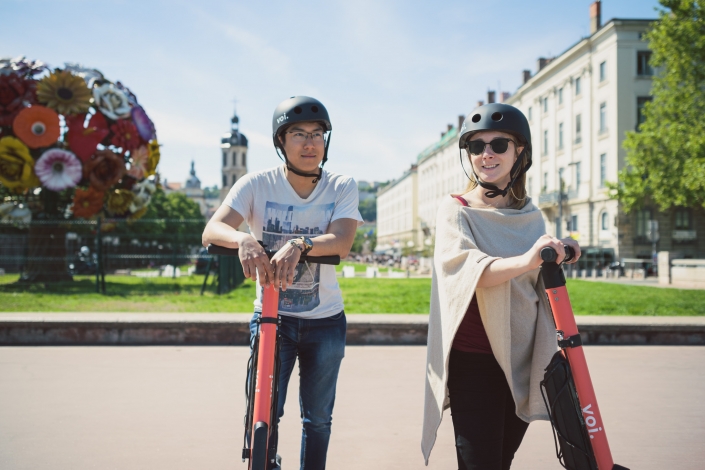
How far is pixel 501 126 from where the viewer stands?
8.45ft

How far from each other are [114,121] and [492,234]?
59.7 feet

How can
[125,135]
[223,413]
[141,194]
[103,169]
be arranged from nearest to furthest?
[223,413]
[103,169]
[125,135]
[141,194]

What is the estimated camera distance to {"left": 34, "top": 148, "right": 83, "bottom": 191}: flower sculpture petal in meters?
17.3

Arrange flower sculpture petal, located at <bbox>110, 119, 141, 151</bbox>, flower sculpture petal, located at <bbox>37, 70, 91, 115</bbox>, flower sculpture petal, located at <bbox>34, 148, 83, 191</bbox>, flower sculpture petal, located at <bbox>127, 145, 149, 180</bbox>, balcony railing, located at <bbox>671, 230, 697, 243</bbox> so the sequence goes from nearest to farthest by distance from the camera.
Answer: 1. flower sculpture petal, located at <bbox>34, 148, 83, 191</bbox>
2. flower sculpture petal, located at <bbox>37, 70, 91, 115</bbox>
3. flower sculpture petal, located at <bbox>110, 119, 141, 151</bbox>
4. flower sculpture petal, located at <bbox>127, 145, 149, 180</bbox>
5. balcony railing, located at <bbox>671, 230, 697, 243</bbox>

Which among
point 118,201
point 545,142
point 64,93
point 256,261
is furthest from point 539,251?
Answer: point 545,142

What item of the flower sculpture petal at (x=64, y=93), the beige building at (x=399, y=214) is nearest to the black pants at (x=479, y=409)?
the flower sculpture petal at (x=64, y=93)

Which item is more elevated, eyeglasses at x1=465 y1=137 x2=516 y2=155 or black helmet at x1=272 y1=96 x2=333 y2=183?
black helmet at x1=272 y1=96 x2=333 y2=183

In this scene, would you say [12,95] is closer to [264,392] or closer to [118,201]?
[118,201]

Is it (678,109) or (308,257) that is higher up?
(678,109)

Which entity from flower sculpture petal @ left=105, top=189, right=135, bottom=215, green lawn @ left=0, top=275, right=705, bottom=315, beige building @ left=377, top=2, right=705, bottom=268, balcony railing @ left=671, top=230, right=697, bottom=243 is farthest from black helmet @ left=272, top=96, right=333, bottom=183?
balcony railing @ left=671, top=230, right=697, bottom=243

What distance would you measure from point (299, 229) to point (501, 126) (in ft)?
3.52

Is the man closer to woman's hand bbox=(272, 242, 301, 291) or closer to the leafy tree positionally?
woman's hand bbox=(272, 242, 301, 291)

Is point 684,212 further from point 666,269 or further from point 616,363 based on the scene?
point 616,363

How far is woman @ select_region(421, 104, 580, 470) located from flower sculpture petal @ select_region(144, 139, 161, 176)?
1871cm
